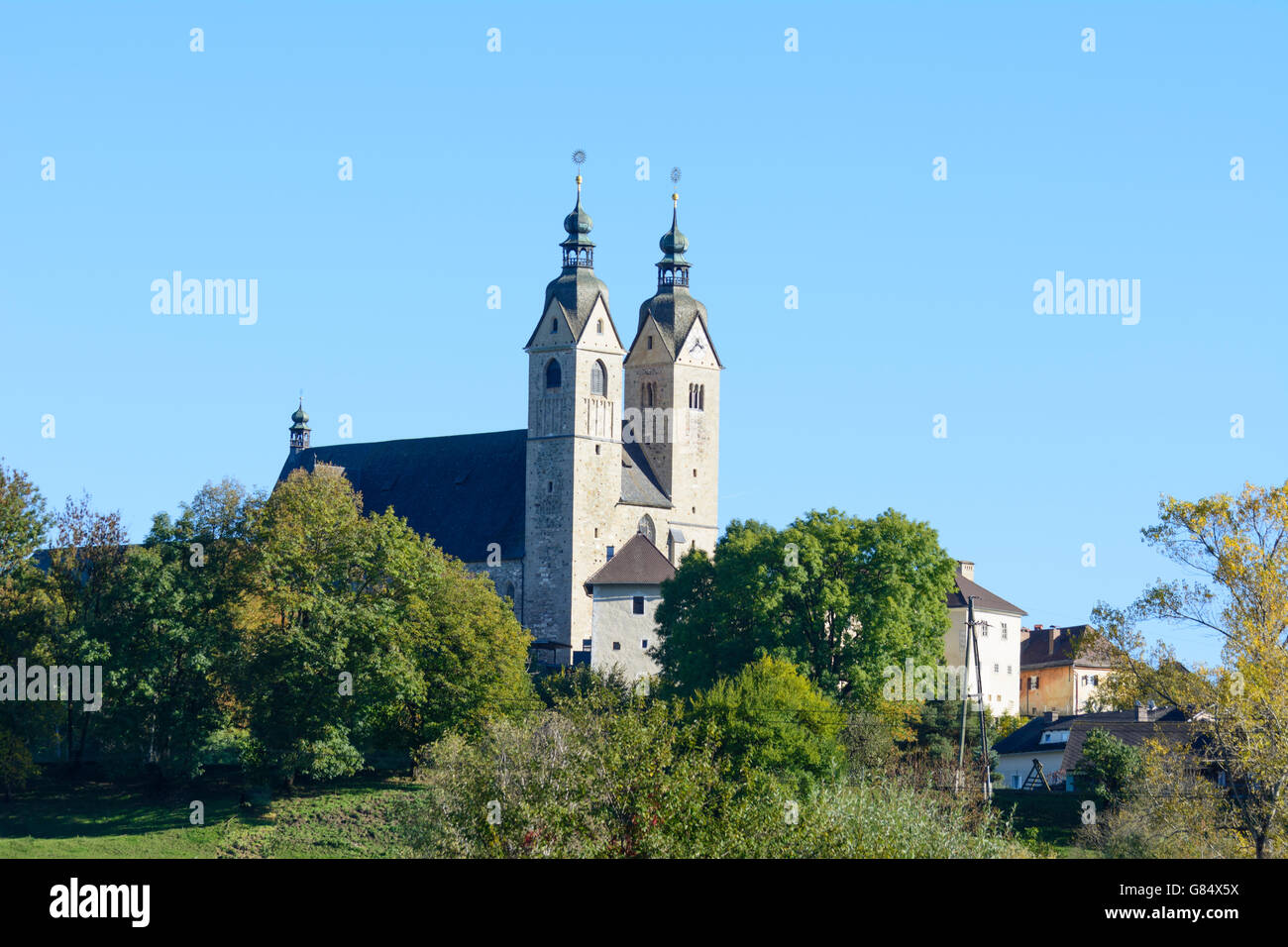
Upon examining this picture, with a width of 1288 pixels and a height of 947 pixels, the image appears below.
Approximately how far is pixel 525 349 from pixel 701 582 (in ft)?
71.3

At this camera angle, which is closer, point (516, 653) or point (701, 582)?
point (516, 653)

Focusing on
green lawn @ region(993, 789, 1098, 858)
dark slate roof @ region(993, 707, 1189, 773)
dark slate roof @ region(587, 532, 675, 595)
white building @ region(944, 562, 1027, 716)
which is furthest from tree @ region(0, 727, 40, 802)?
white building @ region(944, 562, 1027, 716)

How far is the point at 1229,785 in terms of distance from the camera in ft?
154

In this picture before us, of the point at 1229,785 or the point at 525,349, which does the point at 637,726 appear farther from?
the point at 525,349

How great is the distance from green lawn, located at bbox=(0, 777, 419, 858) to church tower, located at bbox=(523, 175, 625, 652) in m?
22.9

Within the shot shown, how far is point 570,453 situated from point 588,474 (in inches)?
50.3

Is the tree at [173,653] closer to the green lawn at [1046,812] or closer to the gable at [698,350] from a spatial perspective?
the green lawn at [1046,812]

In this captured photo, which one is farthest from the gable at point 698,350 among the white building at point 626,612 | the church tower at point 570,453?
the white building at point 626,612

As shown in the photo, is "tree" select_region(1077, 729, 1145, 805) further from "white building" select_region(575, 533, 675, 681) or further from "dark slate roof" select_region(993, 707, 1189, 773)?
"white building" select_region(575, 533, 675, 681)

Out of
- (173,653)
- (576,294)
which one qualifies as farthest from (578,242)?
(173,653)

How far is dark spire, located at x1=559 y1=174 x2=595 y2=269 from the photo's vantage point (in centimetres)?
9256

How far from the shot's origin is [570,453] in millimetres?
87312
